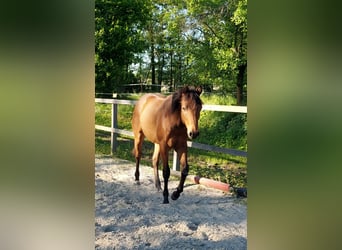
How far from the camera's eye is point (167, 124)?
1.24m

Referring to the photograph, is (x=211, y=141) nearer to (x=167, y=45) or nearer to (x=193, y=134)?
(x=193, y=134)

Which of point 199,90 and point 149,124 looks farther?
point 149,124

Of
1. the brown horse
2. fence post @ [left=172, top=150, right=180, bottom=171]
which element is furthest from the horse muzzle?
fence post @ [left=172, top=150, right=180, bottom=171]

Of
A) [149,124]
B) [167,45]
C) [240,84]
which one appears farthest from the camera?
[149,124]

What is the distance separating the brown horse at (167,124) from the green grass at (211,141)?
23 millimetres

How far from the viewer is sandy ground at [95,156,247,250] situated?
3.50ft

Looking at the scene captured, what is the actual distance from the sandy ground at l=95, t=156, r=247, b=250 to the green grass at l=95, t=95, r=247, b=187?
2.1 inches

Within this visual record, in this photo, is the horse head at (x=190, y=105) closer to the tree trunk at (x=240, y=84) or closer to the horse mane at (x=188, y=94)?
the horse mane at (x=188, y=94)

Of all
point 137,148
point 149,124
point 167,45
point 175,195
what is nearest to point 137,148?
point 137,148

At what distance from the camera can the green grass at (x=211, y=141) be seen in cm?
109

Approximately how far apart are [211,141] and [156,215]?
321 mm

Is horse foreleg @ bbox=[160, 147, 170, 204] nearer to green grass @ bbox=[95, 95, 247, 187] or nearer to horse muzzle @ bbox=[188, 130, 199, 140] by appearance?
green grass @ bbox=[95, 95, 247, 187]

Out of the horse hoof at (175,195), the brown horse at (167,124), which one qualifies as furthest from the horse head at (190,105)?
the horse hoof at (175,195)

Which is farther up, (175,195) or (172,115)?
(172,115)
